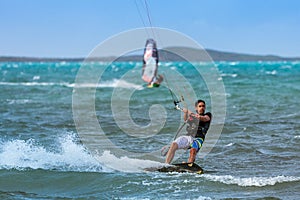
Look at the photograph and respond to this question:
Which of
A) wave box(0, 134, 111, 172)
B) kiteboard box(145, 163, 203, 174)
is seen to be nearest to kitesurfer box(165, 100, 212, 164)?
kiteboard box(145, 163, 203, 174)

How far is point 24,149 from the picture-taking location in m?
12.5

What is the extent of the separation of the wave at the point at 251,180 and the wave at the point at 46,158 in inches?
90.7

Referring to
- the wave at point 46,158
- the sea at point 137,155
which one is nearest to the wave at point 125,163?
the sea at point 137,155

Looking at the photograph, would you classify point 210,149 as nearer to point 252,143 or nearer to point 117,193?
point 252,143

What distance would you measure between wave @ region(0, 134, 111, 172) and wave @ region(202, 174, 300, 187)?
2.30 meters

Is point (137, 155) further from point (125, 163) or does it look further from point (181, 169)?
point (181, 169)

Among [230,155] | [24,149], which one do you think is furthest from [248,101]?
[24,149]

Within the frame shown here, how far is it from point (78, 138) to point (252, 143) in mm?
5012

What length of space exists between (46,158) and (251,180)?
15.5ft

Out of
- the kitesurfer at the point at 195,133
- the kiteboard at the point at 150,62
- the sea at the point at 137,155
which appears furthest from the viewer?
the kitesurfer at the point at 195,133

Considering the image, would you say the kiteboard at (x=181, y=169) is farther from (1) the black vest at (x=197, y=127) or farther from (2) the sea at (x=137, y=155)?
(1) the black vest at (x=197, y=127)

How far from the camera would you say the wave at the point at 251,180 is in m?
9.44

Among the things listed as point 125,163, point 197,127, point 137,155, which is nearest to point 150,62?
point 197,127

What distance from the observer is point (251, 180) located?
9695 mm
